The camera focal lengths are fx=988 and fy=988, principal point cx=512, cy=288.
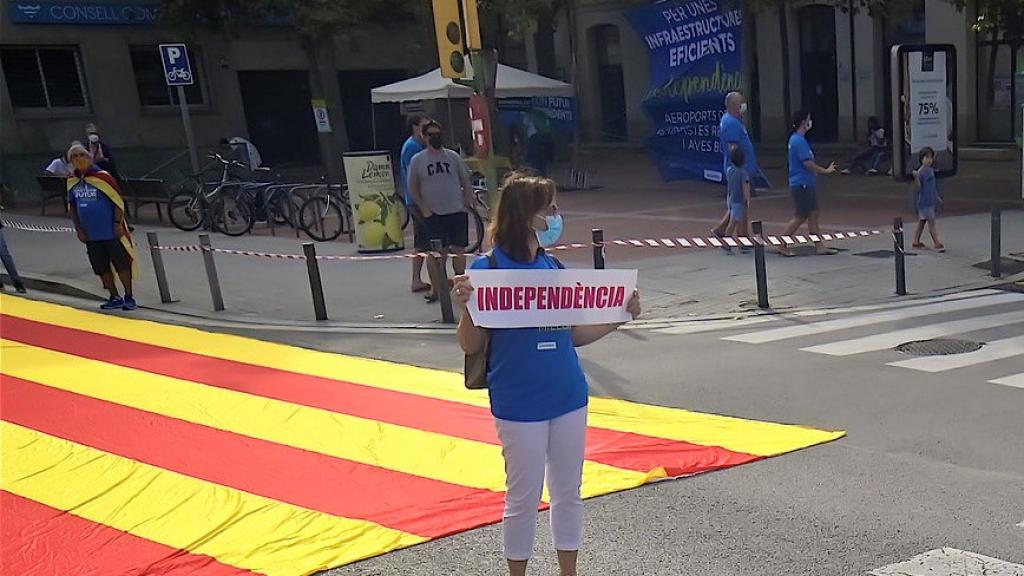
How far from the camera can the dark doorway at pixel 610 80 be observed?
3622 cm

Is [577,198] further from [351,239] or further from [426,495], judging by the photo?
[426,495]

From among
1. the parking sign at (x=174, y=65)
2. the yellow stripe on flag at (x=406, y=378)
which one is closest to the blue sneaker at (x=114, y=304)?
the yellow stripe on flag at (x=406, y=378)

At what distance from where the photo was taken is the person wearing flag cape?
35.5 feet

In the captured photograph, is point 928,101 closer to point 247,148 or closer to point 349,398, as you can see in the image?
point 349,398

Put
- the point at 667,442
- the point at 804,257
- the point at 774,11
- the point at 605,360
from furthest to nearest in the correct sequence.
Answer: the point at 774,11 → the point at 804,257 → the point at 605,360 → the point at 667,442

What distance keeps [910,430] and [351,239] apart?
11372mm

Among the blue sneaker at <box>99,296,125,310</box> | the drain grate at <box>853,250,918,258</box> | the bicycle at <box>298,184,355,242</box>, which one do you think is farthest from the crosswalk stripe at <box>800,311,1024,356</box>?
the bicycle at <box>298,184,355,242</box>

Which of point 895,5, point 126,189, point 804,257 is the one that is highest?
point 895,5

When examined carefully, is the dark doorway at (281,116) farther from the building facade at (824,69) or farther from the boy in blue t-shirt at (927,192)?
the boy in blue t-shirt at (927,192)

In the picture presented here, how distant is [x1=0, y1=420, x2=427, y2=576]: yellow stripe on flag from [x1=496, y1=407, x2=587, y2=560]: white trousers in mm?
948

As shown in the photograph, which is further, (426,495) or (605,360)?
(605,360)

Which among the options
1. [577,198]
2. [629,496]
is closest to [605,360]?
[629,496]

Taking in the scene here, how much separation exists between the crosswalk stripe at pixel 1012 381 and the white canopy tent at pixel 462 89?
14657 mm

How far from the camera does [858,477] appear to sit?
210 inches
